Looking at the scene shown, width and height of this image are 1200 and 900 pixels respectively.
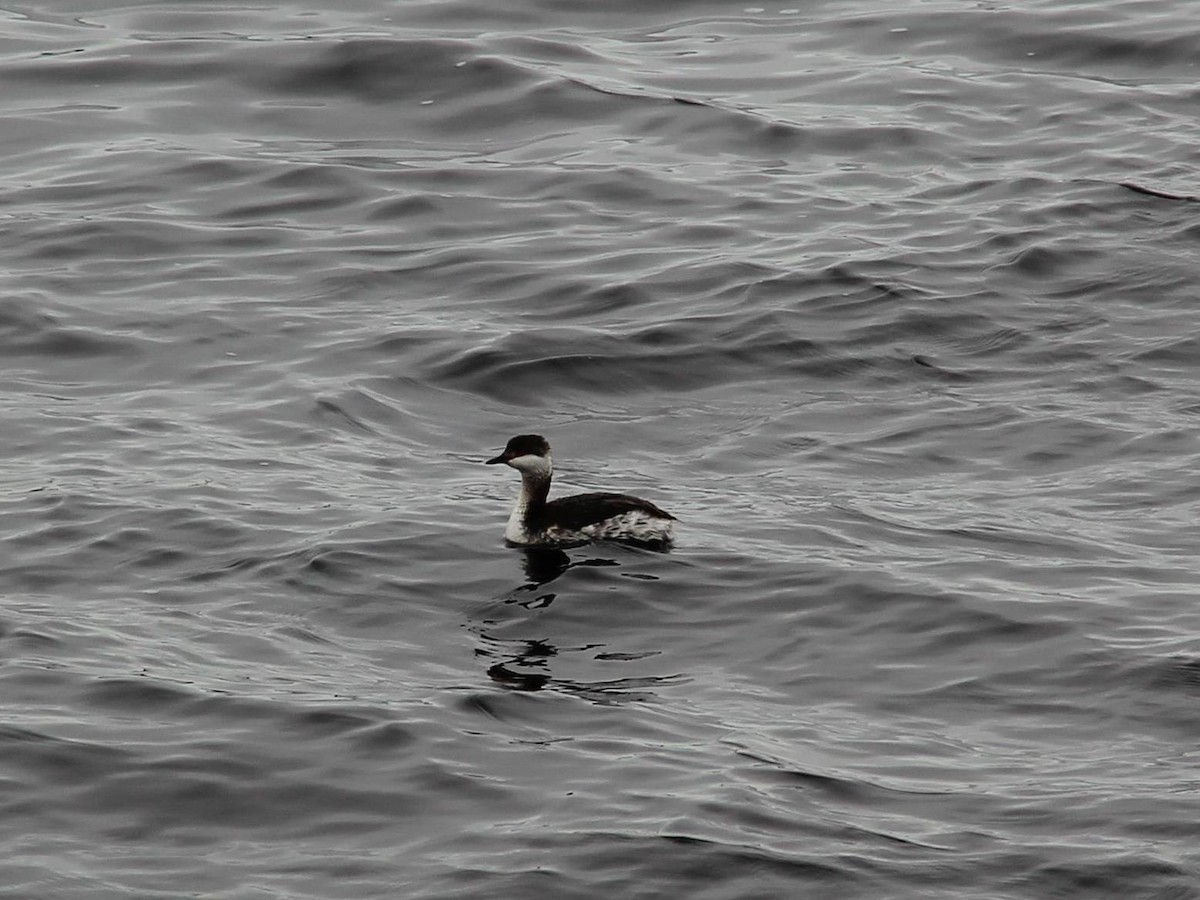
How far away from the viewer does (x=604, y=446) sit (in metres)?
14.7

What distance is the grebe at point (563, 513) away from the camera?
499 inches

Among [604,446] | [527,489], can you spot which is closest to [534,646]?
→ [527,489]

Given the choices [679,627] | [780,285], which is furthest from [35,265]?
[679,627]

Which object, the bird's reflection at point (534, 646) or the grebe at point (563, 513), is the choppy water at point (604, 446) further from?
the grebe at point (563, 513)

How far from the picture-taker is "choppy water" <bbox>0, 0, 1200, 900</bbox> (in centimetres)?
961

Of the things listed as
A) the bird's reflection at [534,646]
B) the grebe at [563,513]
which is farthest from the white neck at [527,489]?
the bird's reflection at [534,646]

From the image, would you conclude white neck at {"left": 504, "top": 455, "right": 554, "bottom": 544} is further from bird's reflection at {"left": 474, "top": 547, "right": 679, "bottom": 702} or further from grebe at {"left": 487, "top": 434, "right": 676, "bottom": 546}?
bird's reflection at {"left": 474, "top": 547, "right": 679, "bottom": 702}

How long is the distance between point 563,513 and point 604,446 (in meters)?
1.74

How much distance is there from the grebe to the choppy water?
0.57 feet

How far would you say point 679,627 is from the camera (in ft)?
38.6

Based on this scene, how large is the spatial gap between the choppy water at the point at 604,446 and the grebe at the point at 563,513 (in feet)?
0.57

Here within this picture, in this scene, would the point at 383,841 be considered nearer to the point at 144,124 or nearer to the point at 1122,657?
the point at 1122,657

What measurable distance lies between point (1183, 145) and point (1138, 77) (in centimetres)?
276

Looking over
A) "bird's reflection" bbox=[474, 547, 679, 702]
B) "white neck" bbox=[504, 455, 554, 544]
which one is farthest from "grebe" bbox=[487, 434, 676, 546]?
"bird's reflection" bbox=[474, 547, 679, 702]
